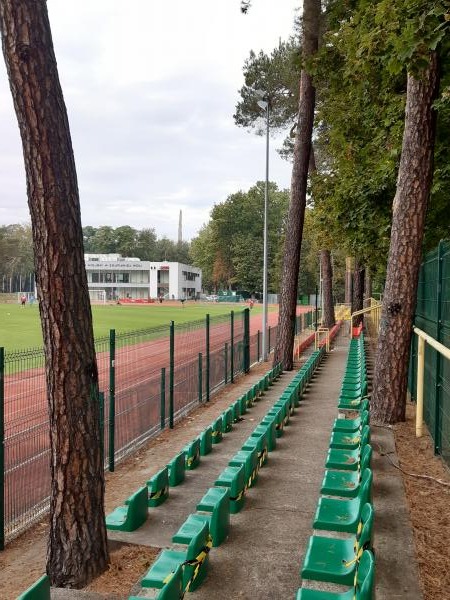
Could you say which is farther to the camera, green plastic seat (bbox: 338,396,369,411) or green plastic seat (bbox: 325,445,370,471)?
green plastic seat (bbox: 338,396,369,411)

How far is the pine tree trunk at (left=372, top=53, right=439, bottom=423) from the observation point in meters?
8.70

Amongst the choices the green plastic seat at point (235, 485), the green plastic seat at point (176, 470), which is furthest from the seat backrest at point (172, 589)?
the green plastic seat at point (176, 470)

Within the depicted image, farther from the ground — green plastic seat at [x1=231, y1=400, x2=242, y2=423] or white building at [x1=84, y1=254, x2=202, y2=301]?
white building at [x1=84, y1=254, x2=202, y2=301]

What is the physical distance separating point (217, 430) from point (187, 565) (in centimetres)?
495

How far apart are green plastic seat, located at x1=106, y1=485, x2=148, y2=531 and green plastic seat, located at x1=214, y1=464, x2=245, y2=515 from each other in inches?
33.4

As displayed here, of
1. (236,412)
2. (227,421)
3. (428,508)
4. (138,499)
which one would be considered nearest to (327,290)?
(236,412)

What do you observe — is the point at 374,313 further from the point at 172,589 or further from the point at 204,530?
the point at 172,589

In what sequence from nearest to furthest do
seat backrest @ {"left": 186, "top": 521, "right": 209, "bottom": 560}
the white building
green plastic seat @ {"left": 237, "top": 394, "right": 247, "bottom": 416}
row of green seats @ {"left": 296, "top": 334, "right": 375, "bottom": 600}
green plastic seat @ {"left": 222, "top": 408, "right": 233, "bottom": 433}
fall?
row of green seats @ {"left": 296, "top": 334, "right": 375, "bottom": 600} → seat backrest @ {"left": 186, "top": 521, "right": 209, "bottom": 560} → green plastic seat @ {"left": 222, "top": 408, "right": 233, "bottom": 433} → green plastic seat @ {"left": 237, "top": 394, "right": 247, "bottom": 416} → the white building

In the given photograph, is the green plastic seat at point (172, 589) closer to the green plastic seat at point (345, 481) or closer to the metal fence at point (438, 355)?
the green plastic seat at point (345, 481)

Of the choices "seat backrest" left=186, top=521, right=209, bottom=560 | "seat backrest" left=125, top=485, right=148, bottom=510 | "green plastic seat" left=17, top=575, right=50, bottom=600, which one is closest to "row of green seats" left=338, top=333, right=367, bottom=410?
"seat backrest" left=125, top=485, right=148, bottom=510

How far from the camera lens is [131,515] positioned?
535 centimetres

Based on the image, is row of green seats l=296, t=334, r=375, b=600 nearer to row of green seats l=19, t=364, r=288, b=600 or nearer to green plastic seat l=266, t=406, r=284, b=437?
row of green seats l=19, t=364, r=288, b=600

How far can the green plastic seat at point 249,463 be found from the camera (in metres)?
6.25

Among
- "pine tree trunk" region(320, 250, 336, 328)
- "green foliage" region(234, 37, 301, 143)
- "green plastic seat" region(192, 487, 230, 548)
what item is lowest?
"green plastic seat" region(192, 487, 230, 548)
